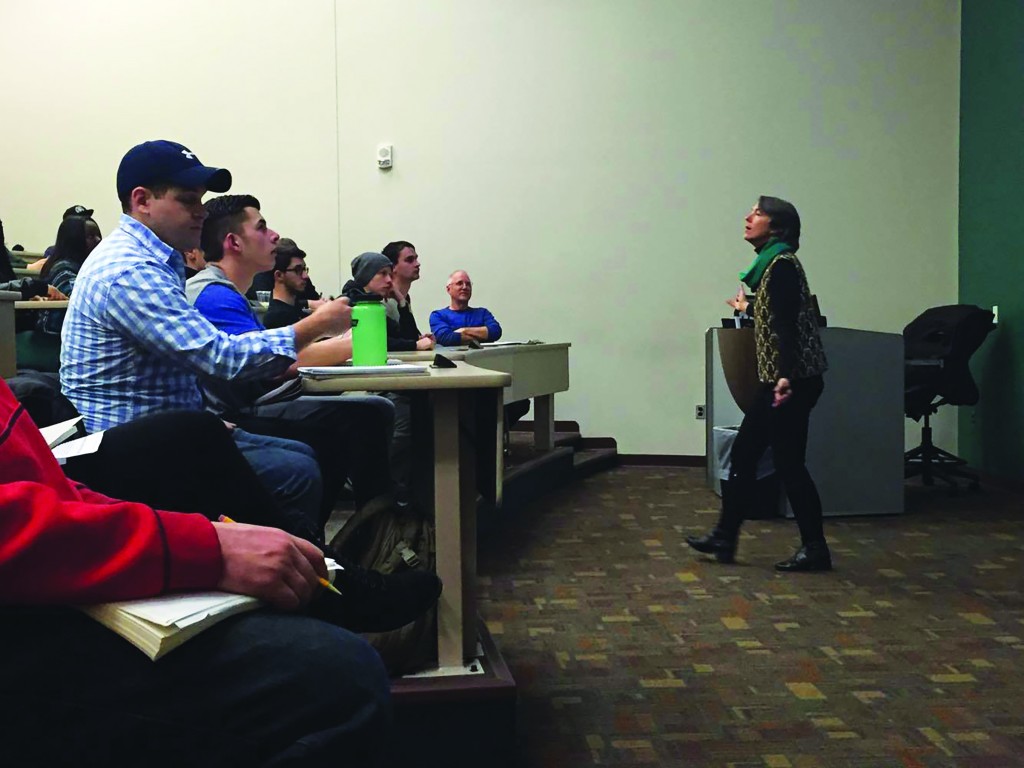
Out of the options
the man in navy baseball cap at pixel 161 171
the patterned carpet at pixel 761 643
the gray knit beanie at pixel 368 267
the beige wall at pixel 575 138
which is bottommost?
the patterned carpet at pixel 761 643

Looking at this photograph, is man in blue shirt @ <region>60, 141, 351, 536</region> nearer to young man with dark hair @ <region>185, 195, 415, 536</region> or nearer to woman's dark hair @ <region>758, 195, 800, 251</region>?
young man with dark hair @ <region>185, 195, 415, 536</region>

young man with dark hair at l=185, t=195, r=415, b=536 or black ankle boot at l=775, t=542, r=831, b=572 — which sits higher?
young man with dark hair at l=185, t=195, r=415, b=536

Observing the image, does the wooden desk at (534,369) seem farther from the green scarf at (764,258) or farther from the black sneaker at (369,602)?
the black sneaker at (369,602)

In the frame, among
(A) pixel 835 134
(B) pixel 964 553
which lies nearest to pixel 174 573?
(B) pixel 964 553

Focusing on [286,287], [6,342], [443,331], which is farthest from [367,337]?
[443,331]

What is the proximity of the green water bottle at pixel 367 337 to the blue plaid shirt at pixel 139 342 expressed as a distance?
16 cm

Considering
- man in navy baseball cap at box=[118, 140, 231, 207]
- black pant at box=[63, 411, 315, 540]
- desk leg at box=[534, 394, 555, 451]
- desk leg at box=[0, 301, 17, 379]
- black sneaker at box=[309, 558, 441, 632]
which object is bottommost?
desk leg at box=[534, 394, 555, 451]

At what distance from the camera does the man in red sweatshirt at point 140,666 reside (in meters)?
0.77

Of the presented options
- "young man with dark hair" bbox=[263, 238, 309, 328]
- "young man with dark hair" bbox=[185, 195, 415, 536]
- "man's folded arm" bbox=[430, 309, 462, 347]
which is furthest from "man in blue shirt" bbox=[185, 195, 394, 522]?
"man's folded arm" bbox=[430, 309, 462, 347]

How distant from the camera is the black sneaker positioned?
1141 mm

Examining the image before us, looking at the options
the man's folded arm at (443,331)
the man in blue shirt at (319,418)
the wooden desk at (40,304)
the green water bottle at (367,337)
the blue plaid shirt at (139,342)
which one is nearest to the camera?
the blue plaid shirt at (139,342)

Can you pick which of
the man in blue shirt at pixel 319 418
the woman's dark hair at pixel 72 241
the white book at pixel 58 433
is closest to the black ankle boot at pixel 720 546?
the man in blue shirt at pixel 319 418

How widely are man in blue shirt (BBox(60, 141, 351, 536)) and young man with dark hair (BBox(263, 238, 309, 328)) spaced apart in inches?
47.2

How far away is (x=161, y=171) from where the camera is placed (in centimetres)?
190
